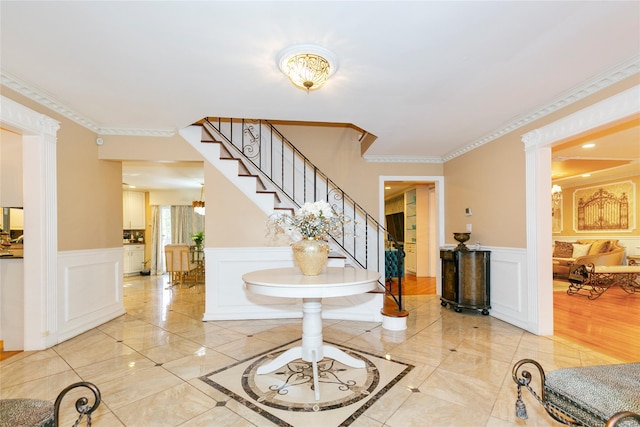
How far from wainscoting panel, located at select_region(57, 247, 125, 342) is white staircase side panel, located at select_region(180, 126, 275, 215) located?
1880 mm

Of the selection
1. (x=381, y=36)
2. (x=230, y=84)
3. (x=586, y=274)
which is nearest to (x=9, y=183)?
(x=230, y=84)

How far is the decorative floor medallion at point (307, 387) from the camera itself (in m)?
1.95

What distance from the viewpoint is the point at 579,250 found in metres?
7.62

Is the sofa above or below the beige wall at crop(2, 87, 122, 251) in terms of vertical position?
below

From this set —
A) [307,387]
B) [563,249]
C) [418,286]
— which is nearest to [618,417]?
[307,387]

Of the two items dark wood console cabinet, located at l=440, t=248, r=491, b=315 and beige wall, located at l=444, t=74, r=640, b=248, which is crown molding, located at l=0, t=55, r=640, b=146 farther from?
dark wood console cabinet, located at l=440, t=248, r=491, b=315

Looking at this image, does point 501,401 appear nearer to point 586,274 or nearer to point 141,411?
point 141,411

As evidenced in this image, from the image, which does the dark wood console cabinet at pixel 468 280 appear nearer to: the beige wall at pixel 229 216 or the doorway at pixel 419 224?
the doorway at pixel 419 224

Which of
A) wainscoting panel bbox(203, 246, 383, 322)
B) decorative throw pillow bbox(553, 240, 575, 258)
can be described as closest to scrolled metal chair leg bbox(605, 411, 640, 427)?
wainscoting panel bbox(203, 246, 383, 322)

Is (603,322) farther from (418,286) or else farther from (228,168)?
(228,168)

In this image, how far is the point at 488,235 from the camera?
14.1 feet

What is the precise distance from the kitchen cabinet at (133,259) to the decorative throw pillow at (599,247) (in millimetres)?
12016

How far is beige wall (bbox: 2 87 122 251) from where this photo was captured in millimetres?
3395

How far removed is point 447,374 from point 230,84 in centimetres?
319
